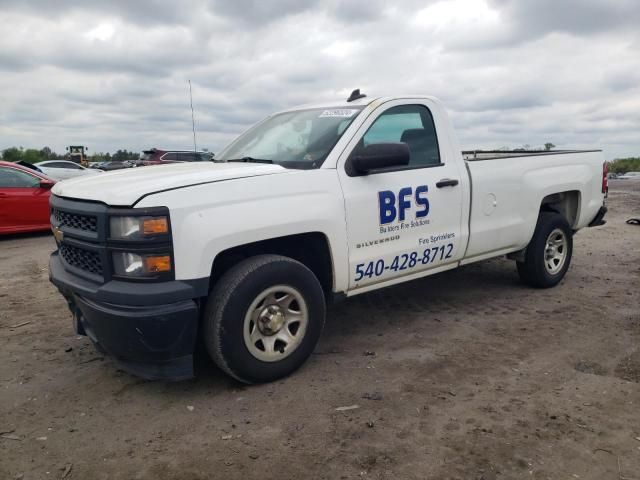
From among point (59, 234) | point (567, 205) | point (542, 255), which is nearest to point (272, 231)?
point (59, 234)

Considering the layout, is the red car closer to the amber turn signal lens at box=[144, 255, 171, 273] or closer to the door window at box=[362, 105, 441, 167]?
the door window at box=[362, 105, 441, 167]

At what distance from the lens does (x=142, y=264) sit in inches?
119

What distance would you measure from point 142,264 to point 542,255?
4107 millimetres

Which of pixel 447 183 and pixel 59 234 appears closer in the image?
pixel 59 234

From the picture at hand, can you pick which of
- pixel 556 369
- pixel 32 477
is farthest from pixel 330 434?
pixel 556 369

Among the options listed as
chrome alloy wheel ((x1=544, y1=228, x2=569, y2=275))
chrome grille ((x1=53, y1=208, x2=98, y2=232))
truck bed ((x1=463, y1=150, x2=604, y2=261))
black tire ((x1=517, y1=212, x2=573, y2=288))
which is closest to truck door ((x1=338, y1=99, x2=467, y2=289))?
truck bed ((x1=463, y1=150, x2=604, y2=261))

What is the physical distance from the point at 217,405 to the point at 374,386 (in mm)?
998

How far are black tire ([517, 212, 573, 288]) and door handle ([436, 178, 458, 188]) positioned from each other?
148 centimetres

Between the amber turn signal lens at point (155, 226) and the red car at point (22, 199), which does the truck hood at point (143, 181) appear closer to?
the amber turn signal lens at point (155, 226)

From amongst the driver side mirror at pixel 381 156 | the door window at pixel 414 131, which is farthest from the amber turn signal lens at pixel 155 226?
the door window at pixel 414 131

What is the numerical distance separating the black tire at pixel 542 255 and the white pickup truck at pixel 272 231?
1.79 feet

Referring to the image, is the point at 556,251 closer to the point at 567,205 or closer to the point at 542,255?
the point at 542,255

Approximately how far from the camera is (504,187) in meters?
4.93

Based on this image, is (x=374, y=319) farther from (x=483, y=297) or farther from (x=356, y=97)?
(x=356, y=97)
